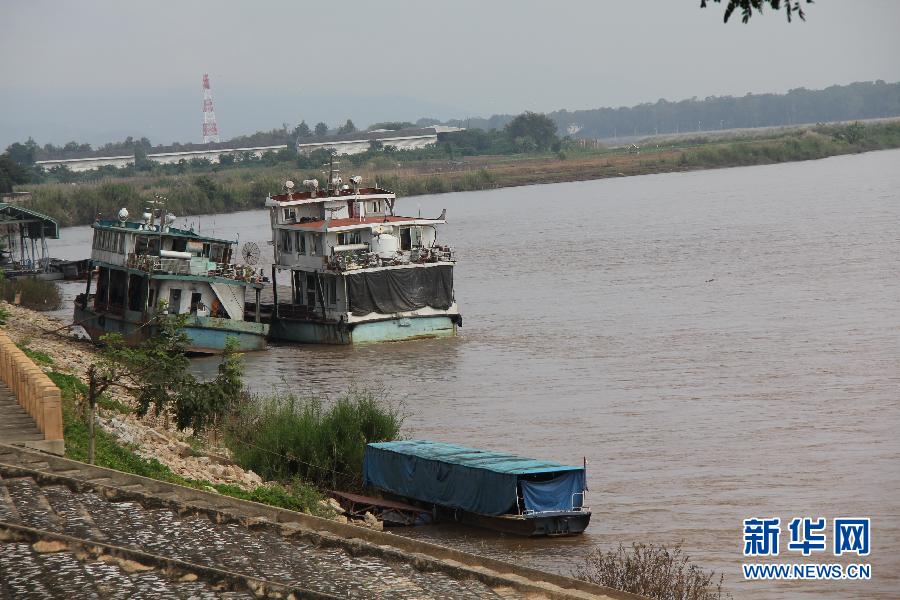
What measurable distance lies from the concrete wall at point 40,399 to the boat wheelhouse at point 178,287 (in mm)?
18184

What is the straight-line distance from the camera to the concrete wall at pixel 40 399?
16344mm

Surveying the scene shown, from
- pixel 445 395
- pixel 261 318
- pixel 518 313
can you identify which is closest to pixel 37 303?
pixel 261 318

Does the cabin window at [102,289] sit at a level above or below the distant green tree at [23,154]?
below

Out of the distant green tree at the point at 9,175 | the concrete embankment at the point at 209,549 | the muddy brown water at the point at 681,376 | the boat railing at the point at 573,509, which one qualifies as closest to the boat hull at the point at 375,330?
the muddy brown water at the point at 681,376

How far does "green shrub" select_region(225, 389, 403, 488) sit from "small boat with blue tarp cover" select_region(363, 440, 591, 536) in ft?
3.46

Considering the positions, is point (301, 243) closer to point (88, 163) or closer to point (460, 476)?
point (460, 476)

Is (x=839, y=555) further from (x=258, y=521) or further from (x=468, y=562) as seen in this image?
(x=258, y=521)

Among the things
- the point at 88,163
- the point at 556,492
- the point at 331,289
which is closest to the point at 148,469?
the point at 556,492

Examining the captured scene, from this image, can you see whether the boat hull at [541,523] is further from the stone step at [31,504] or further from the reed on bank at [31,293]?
the reed on bank at [31,293]

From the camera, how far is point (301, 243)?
4275 cm

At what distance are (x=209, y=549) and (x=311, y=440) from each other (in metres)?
9.16

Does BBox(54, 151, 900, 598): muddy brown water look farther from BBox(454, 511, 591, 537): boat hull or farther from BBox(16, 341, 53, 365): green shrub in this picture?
BBox(16, 341, 53, 365): green shrub

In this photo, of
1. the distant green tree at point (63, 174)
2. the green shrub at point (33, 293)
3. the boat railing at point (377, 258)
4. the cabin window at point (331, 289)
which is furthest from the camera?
the distant green tree at point (63, 174)

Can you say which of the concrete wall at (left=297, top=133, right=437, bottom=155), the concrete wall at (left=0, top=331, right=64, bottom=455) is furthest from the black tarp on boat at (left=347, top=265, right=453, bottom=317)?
the concrete wall at (left=297, top=133, right=437, bottom=155)
